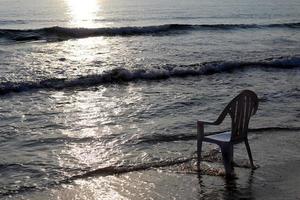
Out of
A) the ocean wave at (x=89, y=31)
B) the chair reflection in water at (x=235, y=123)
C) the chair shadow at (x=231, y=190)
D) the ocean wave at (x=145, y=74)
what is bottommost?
the ocean wave at (x=145, y=74)

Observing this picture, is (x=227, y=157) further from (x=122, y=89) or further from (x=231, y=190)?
(x=122, y=89)

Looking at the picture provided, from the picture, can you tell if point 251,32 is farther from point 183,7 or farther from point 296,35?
point 183,7

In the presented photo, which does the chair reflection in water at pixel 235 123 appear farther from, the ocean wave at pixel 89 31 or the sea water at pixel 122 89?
the ocean wave at pixel 89 31

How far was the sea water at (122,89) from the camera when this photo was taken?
24.5 ft

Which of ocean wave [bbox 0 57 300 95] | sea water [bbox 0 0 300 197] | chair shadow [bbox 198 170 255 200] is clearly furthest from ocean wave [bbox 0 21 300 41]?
chair shadow [bbox 198 170 255 200]

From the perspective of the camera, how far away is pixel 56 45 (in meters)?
22.9

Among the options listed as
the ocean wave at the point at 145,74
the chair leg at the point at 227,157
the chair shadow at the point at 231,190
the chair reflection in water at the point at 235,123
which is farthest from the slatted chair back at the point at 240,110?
the ocean wave at the point at 145,74

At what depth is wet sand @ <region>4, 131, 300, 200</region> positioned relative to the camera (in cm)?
595

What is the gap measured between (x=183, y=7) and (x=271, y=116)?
Answer: 34.6m

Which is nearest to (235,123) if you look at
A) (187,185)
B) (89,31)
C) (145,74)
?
(187,185)

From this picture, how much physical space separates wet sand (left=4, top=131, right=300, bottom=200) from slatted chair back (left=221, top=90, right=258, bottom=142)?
574 mm

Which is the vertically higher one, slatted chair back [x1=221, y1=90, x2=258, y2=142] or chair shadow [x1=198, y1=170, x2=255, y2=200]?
slatted chair back [x1=221, y1=90, x2=258, y2=142]

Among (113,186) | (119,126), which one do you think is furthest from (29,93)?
(113,186)

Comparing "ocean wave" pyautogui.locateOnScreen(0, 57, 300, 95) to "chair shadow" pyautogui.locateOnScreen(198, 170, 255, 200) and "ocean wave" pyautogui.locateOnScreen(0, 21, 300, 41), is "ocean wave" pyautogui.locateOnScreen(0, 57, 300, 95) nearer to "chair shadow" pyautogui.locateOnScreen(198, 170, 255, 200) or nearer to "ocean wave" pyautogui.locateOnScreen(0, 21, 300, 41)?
"chair shadow" pyautogui.locateOnScreen(198, 170, 255, 200)
